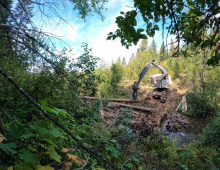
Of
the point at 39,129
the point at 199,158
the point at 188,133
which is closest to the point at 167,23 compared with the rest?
the point at 39,129

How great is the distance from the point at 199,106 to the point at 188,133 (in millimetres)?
4696

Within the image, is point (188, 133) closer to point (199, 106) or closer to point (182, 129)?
point (182, 129)

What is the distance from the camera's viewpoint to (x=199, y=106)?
12469 mm

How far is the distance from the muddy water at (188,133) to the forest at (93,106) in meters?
0.06

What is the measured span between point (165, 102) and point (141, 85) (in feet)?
45.6

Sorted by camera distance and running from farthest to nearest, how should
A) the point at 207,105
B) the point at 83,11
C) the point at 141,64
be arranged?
the point at 141,64
the point at 207,105
the point at 83,11

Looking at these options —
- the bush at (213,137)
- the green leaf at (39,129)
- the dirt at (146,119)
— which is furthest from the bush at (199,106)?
the green leaf at (39,129)

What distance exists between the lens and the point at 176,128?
9695 mm

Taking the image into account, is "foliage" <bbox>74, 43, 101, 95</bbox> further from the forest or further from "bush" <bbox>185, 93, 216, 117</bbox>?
"bush" <bbox>185, 93, 216, 117</bbox>

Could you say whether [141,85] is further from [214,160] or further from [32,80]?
[32,80]

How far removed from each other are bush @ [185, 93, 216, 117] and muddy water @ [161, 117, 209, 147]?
0.83m

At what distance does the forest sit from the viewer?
3.77 ft

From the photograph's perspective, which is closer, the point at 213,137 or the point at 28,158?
the point at 28,158

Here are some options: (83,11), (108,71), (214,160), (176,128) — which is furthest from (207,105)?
(83,11)
